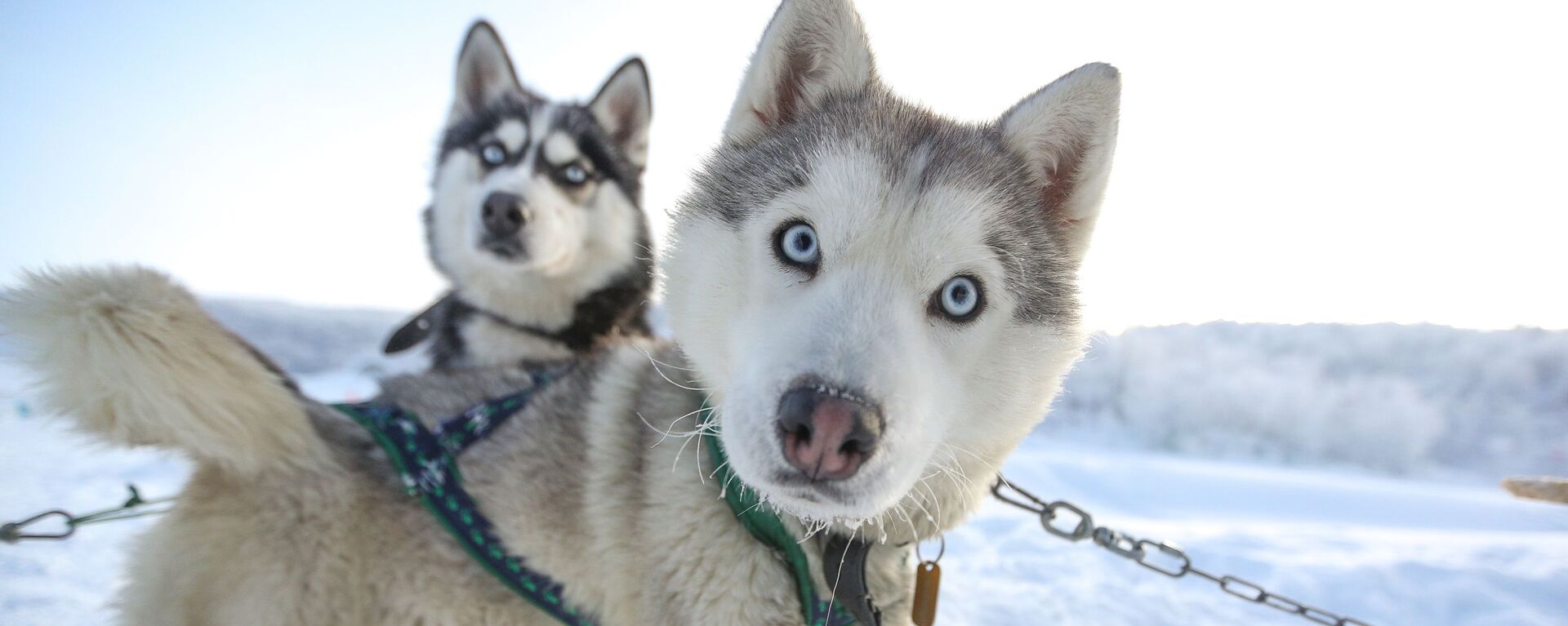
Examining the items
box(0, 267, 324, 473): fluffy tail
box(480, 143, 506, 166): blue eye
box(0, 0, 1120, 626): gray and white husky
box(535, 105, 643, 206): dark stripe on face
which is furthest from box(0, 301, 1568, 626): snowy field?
box(535, 105, 643, 206): dark stripe on face

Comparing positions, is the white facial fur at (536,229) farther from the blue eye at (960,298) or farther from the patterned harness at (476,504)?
the blue eye at (960,298)

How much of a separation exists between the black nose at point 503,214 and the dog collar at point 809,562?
196 cm

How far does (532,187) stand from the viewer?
2998 millimetres

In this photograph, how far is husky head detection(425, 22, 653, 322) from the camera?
2.94 m

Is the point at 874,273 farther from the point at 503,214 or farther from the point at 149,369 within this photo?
the point at 503,214

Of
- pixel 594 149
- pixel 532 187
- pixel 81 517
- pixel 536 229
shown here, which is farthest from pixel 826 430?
pixel 594 149

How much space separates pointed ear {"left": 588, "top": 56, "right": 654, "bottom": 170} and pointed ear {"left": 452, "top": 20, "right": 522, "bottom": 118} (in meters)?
0.52

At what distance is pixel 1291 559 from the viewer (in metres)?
3.18

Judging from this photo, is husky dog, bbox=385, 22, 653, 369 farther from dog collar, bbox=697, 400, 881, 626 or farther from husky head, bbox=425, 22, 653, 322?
dog collar, bbox=697, 400, 881, 626

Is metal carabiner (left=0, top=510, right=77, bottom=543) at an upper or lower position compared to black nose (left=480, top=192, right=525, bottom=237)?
lower

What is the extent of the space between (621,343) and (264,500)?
0.97 meters

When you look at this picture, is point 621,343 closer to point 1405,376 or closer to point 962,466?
point 962,466

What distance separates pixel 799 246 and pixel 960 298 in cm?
34

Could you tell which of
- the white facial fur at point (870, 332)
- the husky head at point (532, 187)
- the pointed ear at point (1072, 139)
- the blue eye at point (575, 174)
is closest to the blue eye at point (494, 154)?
the husky head at point (532, 187)
